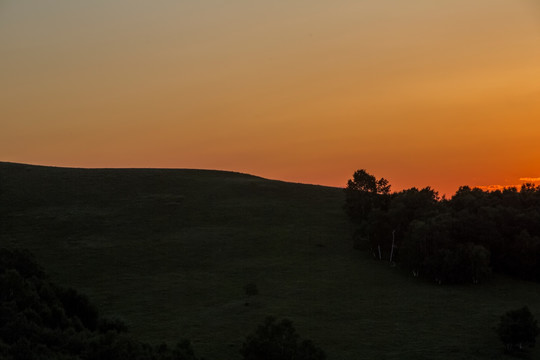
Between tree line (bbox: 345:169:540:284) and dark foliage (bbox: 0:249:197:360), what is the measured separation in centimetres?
4902

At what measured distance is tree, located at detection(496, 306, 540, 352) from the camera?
53.7m

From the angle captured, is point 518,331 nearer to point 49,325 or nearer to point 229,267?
point 49,325

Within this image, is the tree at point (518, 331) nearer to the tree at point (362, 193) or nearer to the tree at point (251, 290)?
the tree at point (251, 290)

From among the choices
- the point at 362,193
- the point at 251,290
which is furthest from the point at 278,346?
the point at 362,193

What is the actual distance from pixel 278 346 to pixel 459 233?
5180cm

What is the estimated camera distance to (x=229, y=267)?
86125 millimetres

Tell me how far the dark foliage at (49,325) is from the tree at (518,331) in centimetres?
3054

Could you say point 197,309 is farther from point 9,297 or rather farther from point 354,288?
point 9,297

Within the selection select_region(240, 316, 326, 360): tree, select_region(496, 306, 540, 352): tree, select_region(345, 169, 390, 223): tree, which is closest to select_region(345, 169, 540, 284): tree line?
select_region(345, 169, 390, 223): tree

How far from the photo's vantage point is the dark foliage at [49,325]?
31.5 m

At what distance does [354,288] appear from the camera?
74.9 meters

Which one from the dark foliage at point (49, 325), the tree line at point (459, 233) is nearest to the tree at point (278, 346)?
the dark foliage at point (49, 325)

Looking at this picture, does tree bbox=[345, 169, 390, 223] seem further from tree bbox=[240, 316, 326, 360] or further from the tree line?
tree bbox=[240, 316, 326, 360]

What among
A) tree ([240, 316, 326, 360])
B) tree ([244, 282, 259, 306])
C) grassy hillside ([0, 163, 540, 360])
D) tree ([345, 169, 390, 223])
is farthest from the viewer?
tree ([345, 169, 390, 223])
